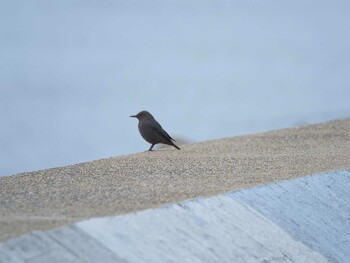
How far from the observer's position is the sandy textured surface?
7.19 metres

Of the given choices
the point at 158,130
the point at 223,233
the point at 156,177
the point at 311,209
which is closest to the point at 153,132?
the point at 158,130

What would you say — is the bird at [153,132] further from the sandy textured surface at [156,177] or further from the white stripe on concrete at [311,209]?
the white stripe on concrete at [311,209]

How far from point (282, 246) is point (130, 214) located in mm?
1241

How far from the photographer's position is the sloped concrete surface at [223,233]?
6.10 metres

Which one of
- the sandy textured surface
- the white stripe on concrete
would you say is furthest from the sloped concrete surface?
the sandy textured surface

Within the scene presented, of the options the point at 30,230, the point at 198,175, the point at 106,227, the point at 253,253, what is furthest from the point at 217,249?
the point at 198,175

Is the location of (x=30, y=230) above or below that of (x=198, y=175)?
above

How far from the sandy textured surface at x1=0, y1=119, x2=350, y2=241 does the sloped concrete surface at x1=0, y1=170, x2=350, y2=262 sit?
0.19m

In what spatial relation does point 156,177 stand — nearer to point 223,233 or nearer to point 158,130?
point 223,233

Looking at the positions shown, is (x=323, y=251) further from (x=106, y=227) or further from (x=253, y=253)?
(x=106, y=227)

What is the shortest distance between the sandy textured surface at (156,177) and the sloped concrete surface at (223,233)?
0.19 m

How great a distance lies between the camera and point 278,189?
8539 millimetres

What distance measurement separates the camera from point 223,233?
7.18m

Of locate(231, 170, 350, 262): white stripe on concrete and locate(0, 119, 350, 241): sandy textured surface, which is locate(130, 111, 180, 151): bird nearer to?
locate(0, 119, 350, 241): sandy textured surface
